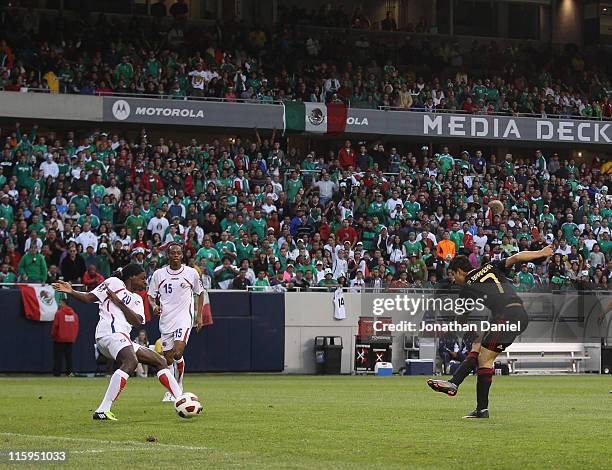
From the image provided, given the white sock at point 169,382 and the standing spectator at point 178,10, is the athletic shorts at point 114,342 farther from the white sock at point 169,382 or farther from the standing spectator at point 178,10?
Answer: the standing spectator at point 178,10

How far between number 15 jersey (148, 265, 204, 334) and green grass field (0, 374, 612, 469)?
1.17 metres

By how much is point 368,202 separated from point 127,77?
354 inches

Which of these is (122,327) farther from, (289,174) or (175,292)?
(289,174)

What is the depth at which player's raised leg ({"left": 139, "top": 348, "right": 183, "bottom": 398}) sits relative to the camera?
519 inches

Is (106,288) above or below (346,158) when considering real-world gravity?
below

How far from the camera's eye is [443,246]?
34.4 meters

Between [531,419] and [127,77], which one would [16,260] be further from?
[531,419]

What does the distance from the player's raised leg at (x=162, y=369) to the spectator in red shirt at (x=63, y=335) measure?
48.8 feet

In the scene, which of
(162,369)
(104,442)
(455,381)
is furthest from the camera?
(455,381)

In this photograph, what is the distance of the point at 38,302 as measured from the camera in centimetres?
2877

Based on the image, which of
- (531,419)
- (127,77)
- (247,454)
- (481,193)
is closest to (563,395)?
(531,419)

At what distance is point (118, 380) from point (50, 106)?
25.7 meters

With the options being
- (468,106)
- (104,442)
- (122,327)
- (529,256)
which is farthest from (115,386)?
(468,106)

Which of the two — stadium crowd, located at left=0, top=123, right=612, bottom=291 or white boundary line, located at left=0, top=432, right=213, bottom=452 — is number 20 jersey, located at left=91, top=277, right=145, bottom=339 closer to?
white boundary line, located at left=0, top=432, right=213, bottom=452
